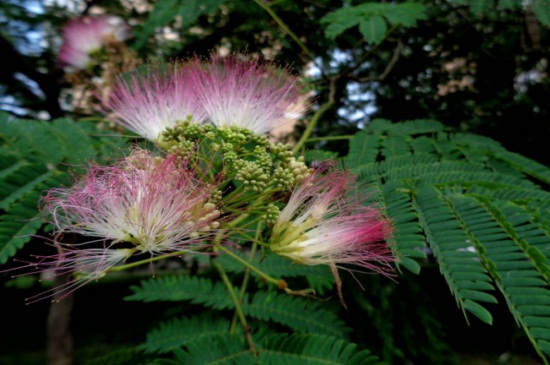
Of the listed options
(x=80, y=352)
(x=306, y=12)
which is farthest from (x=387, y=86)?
(x=80, y=352)

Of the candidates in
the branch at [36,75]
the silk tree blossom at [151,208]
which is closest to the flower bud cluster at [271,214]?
the silk tree blossom at [151,208]

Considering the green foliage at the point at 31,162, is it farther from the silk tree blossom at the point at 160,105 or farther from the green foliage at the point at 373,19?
the green foliage at the point at 373,19

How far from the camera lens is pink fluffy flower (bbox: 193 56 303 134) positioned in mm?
1790

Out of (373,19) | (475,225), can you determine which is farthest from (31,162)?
(373,19)

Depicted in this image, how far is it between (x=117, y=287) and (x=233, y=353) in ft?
30.8

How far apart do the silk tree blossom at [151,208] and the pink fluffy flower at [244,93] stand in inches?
18.8

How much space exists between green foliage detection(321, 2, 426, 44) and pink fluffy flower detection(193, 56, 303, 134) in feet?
2.93

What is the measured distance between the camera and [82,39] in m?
3.73

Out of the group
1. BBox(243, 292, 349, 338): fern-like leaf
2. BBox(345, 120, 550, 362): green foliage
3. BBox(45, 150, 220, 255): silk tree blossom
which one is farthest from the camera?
BBox(243, 292, 349, 338): fern-like leaf

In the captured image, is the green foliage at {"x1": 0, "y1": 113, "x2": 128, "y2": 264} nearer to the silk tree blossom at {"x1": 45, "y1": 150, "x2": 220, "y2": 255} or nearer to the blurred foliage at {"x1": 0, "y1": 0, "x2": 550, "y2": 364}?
the blurred foliage at {"x1": 0, "y1": 0, "x2": 550, "y2": 364}

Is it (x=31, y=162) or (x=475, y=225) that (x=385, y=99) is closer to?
(x=475, y=225)

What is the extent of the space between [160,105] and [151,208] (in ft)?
2.04

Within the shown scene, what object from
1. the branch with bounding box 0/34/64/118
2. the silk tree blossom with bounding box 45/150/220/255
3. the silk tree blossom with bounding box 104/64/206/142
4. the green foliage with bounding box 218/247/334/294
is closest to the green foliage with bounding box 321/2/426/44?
the silk tree blossom with bounding box 104/64/206/142

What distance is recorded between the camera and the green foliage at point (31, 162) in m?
1.56
